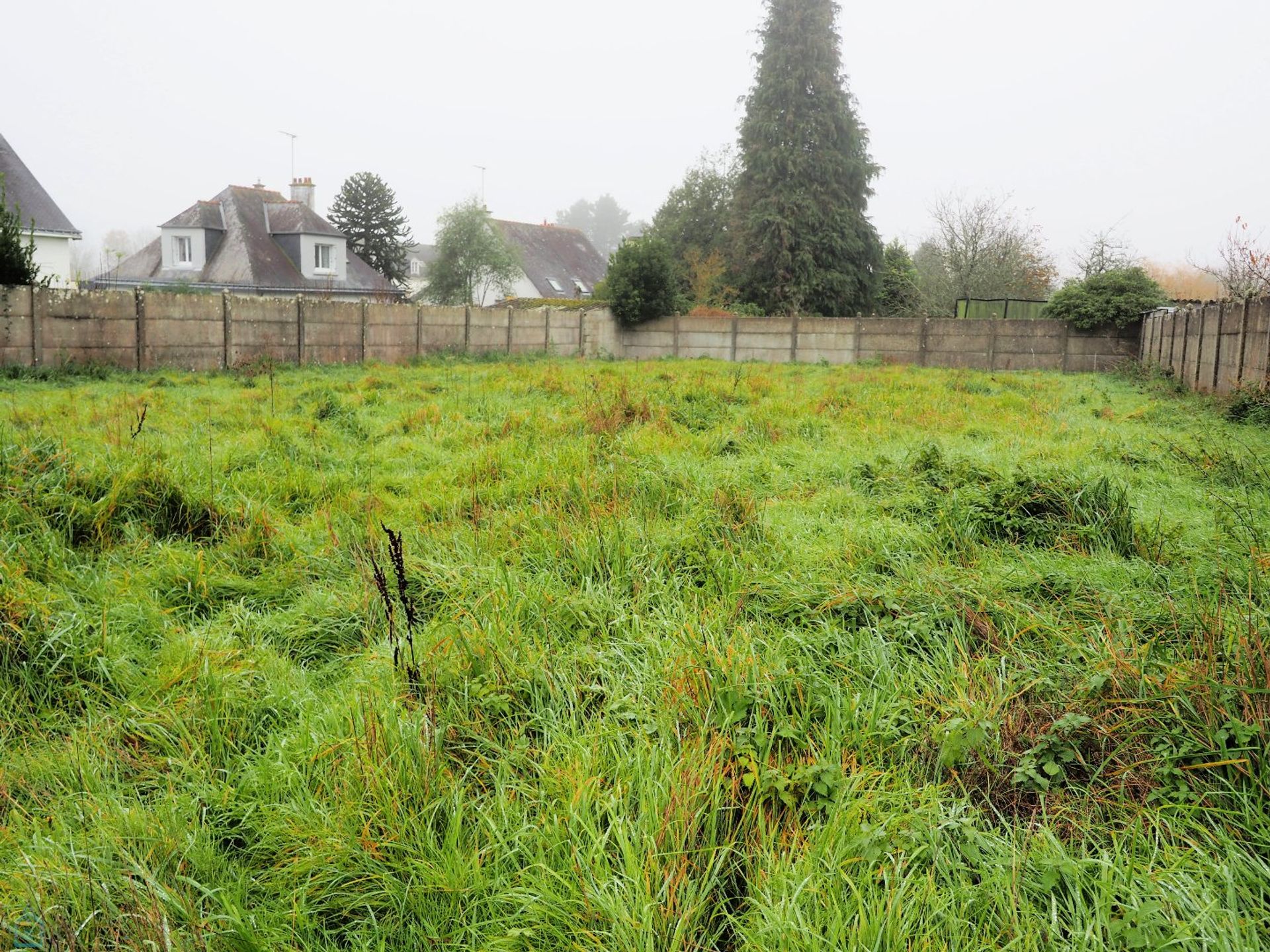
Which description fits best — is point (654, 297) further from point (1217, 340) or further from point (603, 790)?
Answer: point (603, 790)

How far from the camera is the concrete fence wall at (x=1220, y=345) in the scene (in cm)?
1059

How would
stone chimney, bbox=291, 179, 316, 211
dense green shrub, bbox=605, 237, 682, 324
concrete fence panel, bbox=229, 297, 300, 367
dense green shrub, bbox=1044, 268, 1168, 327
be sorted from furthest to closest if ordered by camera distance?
stone chimney, bbox=291, 179, 316, 211
dense green shrub, bbox=605, 237, 682, 324
dense green shrub, bbox=1044, 268, 1168, 327
concrete fence panel, bbox=229, 297, 300, 367

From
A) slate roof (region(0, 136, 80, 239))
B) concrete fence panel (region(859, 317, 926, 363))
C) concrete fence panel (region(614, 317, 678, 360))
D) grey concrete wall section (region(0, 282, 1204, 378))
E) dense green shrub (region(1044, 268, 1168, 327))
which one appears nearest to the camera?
grey concrete wall section (region(0, 282, 1204, 378))

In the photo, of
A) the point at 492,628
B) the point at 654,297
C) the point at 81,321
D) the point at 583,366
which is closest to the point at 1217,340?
the point at 583,366

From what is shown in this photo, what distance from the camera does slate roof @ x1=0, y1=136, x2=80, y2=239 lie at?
27312mm

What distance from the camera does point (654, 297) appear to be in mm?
24984

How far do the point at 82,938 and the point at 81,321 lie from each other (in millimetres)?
15987

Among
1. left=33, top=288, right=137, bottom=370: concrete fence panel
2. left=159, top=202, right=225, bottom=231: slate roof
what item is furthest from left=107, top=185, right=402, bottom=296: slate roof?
left=33, top=288, right=137, bottom=370: concrete fence panel

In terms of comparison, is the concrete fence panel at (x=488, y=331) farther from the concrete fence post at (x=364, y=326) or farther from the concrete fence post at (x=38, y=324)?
the concrete fence post at (x=38, y=324)

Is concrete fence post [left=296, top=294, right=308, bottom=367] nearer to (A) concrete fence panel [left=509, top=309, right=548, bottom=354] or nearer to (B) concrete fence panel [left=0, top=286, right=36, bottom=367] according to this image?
(B) concrete fence panel [left=0, top=286, right=36, bottom=367]

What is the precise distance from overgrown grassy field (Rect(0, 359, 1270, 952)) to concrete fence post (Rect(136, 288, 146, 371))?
1182cm

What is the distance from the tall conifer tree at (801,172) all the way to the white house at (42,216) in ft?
80.6

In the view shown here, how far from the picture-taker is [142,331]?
51.3ft

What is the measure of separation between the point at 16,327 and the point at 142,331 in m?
1.98
